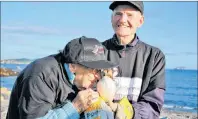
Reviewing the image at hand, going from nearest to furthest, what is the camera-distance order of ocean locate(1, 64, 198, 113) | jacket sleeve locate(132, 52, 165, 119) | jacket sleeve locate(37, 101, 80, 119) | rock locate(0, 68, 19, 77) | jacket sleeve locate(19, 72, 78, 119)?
1. jacket sleeve locate(37, 101, 80, 119)
2. jacket sleeve locate(19, 72, 78, 119)
3. jacket sleeve locate(132, 52, 165, 119)
4. ocean locate(1, 64, 198, 113)
5. rock locate(0, 68, 19, 77)

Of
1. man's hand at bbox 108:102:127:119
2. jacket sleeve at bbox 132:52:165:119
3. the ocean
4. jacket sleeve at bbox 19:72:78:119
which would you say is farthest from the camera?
the ocean

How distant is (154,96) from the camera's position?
13.2 feet

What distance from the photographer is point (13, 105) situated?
11.7 feet

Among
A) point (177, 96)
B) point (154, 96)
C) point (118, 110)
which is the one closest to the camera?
point (118, 110)

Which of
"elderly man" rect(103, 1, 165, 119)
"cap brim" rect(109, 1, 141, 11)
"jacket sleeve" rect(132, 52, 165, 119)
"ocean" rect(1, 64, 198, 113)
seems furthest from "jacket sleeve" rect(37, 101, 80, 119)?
"ocean" rect(1, 64, 198, 113)

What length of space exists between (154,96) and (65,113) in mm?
1106

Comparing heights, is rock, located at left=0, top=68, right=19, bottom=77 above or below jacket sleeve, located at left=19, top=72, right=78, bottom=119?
below

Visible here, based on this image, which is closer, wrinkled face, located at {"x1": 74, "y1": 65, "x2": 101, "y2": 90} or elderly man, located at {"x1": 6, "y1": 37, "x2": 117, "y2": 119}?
elderly man, located at {"x1": 6, "y1": 37, "x2": 117, "y2": 119}

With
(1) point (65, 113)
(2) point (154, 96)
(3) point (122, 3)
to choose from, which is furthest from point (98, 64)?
(3) point (122, 3)

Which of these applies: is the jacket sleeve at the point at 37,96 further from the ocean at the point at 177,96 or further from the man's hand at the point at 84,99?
the ocean at the point at 177,96

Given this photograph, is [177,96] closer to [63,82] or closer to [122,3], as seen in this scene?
[122,3]

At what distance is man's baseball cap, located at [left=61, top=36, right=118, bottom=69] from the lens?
3.30 m

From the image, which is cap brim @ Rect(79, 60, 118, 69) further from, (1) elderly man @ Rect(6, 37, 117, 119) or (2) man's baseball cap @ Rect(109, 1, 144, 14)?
(2) man's baseball cap @ Rect(109, 1, 144, 14)

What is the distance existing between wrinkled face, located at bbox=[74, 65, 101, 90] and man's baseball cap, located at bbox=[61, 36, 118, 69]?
5 centimetres
